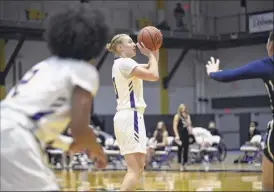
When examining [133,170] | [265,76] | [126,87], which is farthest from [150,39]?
[265,76]

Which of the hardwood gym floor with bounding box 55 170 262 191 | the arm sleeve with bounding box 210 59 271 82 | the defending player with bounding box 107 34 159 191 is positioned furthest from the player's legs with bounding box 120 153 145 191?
the hardwood gym floor with bounding box 55 170 262 191

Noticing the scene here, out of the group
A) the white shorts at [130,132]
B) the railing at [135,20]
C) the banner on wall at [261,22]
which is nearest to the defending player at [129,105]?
the white shorts at [130,132]

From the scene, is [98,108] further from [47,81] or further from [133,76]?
[47,81]

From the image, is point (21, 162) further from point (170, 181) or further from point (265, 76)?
point (170, 181)

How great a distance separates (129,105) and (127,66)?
1.35ft

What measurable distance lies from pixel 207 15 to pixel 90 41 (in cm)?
2501

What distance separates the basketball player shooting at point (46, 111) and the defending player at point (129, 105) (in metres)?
2.54

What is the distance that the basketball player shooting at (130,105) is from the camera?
617 cm

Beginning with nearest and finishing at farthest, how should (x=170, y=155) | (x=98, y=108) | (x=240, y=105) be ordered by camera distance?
(x=170, y=155), (x=98, y=108), (x=240, y=105)

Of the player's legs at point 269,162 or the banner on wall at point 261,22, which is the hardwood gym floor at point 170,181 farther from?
the banner on wall at point 261,22

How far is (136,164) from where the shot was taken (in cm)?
617

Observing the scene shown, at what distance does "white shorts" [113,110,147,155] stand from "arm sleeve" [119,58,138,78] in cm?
41

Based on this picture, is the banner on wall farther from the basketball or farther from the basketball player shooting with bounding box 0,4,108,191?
the basketball player shooting with bounding box 0,4,108,191

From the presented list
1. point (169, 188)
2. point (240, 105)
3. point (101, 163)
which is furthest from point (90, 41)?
point (240, 105)
